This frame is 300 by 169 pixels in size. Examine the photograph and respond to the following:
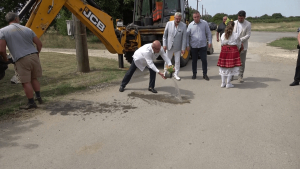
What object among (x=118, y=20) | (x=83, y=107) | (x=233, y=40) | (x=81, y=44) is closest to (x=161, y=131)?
(x=83, y=107)

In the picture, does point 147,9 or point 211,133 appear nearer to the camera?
point 211,133

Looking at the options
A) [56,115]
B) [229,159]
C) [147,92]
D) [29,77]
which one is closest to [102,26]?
[147,92]

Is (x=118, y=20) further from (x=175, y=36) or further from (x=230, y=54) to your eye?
(x=230, y=54)

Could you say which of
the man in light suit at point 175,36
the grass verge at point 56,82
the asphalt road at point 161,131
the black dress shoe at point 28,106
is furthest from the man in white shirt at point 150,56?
the black dress shoe at point 28,106

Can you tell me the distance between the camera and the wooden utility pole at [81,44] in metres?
8.97

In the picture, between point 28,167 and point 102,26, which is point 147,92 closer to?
point 102,26

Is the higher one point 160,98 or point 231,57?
point 231,57

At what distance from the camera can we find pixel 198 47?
790 cm

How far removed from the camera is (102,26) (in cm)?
841

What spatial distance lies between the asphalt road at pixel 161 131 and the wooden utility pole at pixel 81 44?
252 cm

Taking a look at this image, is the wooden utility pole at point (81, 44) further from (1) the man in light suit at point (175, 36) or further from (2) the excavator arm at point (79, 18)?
(1) the man in light suit at point (175, 36)

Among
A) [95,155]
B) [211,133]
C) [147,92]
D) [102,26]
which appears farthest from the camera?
[102,26]

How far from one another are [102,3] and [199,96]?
17127 millimetres

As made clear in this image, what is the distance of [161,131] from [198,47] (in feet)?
13.4
